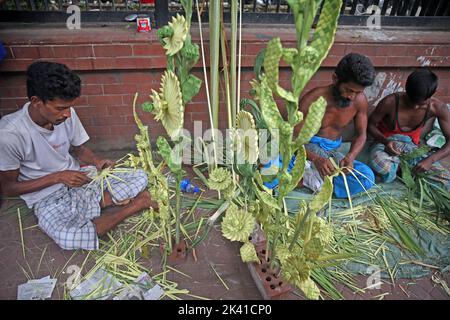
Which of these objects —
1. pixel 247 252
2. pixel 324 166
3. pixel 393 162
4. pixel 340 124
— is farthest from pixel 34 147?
pixel 393 162

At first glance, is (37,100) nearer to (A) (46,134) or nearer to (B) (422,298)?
(A) (46,134)

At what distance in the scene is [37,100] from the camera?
1603 millimetres

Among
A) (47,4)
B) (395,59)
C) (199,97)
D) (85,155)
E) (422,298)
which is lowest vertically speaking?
(422,298)

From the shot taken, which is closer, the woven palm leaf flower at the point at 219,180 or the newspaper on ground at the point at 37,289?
the woven palm leaf flower at the point at 219,180

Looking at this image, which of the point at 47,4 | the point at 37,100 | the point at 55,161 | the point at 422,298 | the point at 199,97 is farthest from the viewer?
the point at 199,97

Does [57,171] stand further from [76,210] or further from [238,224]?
[238,224]

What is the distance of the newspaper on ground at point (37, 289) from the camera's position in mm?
1578

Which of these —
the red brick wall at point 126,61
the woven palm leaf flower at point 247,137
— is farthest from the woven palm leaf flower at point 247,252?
the red brick wall at point 126,61

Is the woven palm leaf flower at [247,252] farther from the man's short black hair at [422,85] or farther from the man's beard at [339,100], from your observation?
the man's short black hair at [422,85]

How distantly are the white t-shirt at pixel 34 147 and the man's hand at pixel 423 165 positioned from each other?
2378 millimetres

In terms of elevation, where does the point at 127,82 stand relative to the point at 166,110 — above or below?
below

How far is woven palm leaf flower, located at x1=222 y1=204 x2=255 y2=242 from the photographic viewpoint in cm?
140

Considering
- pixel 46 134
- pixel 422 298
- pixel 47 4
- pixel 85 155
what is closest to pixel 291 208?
pixel 422 298

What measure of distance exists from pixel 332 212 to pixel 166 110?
56.7 inches
